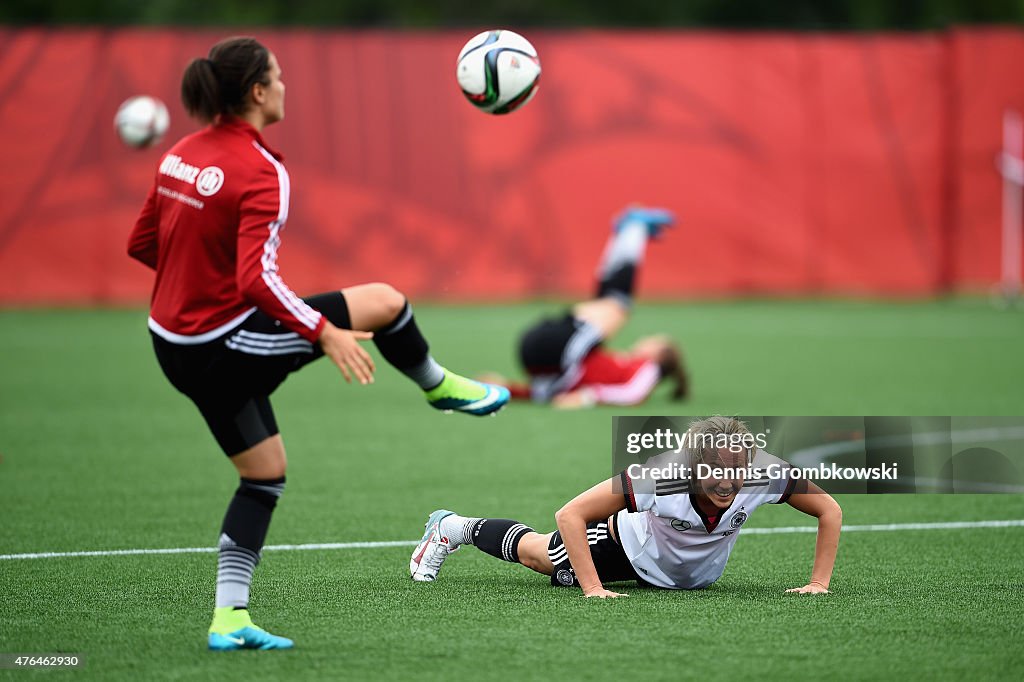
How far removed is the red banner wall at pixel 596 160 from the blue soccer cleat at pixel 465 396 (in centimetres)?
1824

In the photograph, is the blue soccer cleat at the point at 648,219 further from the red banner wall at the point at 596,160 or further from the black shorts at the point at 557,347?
the red banner wall at the point at 596,160

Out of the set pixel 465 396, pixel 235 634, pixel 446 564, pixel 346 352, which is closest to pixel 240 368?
pixel 346 352

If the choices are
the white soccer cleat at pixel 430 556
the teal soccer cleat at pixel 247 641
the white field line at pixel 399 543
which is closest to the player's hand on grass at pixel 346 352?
the teal soccer cleat at pixel 247 641

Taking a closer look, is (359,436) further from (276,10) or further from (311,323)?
(276,10)

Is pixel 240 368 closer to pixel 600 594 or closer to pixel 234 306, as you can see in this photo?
pixel 234 306

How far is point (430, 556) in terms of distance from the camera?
6133mm

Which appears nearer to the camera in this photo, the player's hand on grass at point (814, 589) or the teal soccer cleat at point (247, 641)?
the teal soccer cleat at point (247, 641)

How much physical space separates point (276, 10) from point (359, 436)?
1033 inches

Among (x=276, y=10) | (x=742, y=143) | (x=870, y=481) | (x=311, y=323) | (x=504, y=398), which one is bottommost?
(x=870, y=481)

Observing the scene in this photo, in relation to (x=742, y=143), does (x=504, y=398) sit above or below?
below

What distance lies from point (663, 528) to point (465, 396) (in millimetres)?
944

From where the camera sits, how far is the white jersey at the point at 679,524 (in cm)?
550

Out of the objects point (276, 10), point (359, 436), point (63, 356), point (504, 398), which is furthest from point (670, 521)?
point (276, 10)

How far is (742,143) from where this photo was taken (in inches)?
979
